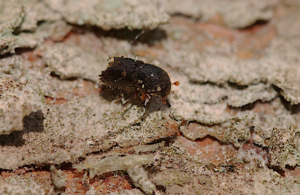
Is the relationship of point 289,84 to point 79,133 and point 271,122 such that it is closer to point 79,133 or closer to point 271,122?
point 271,122

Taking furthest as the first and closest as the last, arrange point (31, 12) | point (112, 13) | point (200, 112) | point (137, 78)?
point (112, 13) < point (31, 12) < point (200, 112) < point (137, 78)

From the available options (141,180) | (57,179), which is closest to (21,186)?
(57,179)

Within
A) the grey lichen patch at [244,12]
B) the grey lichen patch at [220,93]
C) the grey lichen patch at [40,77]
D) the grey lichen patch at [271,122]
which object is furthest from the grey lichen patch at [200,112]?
the grey lichen patch at [244,12]

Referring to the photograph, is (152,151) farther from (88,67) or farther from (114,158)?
(88,67)

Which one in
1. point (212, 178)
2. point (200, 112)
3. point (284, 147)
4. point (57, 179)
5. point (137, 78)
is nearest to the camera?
point (57, 179)

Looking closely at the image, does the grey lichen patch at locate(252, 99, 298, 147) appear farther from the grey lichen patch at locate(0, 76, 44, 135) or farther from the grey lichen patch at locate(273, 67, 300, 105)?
the grey lichen patch at locate(0, 76, 44, 135)

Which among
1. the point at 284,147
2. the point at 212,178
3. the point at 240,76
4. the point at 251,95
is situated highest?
the point at 240,76
